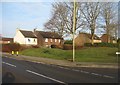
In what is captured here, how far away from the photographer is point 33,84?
37.7ft

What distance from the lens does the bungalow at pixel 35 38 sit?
300ft

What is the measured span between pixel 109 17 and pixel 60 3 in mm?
12429

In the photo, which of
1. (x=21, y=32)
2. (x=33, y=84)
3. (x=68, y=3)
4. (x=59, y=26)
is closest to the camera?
(x=33, y=84)

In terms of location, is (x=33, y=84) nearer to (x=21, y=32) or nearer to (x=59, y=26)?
(x=59, y=26)

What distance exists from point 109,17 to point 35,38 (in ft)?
135

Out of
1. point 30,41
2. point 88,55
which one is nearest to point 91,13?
point 88,55

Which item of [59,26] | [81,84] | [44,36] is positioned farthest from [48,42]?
[81,84]

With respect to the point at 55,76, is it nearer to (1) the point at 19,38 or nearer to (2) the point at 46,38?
(1) the point at 19,38

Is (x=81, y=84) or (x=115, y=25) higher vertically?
(x=115, y=25)

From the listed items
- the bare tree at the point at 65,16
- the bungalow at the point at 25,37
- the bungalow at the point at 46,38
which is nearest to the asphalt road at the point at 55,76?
the bare tree at the point at 65,16

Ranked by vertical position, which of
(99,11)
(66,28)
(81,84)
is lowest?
(81,84)

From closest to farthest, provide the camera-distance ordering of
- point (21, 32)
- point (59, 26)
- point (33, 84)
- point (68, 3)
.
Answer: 1. point (33, 84)
2. point (68, 3)
3. point (59, 26)
4. point (21, 32)

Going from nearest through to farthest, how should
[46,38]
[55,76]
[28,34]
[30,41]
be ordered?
1. [55,76]
2. [30,41]
3. [28,34]
4. [46,38]

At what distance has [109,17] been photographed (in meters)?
61.0
